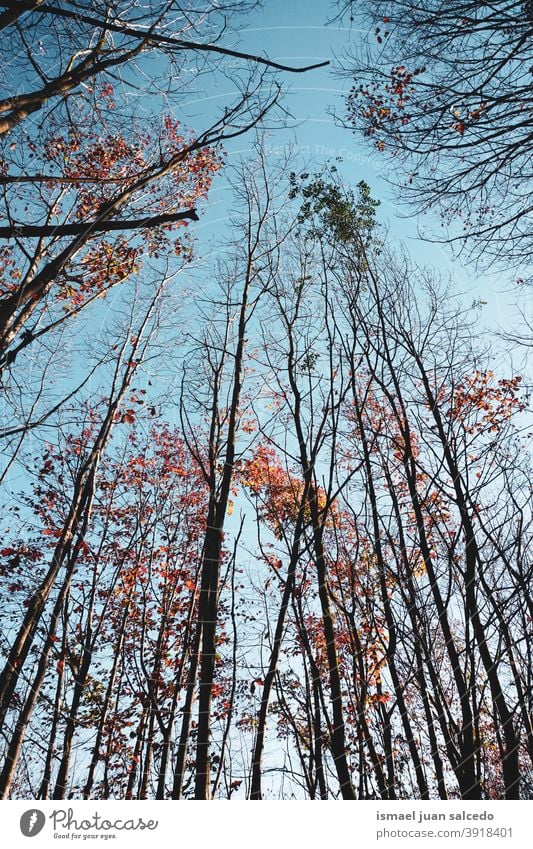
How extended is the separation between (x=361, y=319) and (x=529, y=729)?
17.0 ft

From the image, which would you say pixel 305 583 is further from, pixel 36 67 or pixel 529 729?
pixel 36 67

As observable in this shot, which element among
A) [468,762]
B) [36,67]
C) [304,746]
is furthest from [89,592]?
[36,67]

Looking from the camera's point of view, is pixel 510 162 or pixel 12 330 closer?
pixel 12 330

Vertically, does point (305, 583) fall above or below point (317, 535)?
above

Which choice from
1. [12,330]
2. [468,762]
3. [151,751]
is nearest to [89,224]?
[12,330]

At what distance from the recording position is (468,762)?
4.12 m
